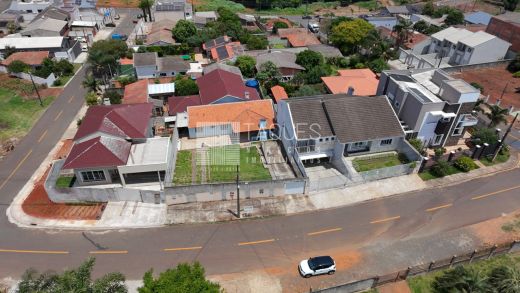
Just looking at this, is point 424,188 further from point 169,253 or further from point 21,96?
point 21,96

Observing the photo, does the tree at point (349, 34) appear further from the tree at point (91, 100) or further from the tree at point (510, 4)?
the tree at point (510, 4)

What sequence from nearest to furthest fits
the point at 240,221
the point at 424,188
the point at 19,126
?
the point at 240,221 < the point at 424,188 < the point at 19,126

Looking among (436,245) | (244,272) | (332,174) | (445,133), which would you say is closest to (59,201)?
(244,272)

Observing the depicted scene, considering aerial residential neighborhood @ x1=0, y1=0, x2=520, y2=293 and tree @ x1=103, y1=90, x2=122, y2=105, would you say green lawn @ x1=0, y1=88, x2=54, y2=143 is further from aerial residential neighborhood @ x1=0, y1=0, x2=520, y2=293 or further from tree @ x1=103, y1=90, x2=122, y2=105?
tree @ x1=103, y1=90, x2=122, y2=105

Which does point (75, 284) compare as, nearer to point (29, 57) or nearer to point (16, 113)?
point (16, 113)

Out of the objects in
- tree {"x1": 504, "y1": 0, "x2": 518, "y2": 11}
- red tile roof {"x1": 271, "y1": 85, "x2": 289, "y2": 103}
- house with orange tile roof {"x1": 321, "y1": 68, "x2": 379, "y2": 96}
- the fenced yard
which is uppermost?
tree {"x1": 504, "y1": 0, "x2": 518, "y2": 11}

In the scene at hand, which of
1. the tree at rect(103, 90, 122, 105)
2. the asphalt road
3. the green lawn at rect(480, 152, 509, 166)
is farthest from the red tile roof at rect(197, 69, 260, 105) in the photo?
the green lawn at rect(480, 152, 509, 166)
